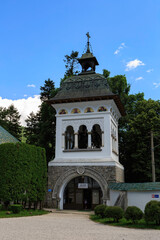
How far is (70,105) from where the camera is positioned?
77.1ft

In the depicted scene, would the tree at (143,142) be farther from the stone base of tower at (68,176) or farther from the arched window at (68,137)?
the arched window at (68,137)

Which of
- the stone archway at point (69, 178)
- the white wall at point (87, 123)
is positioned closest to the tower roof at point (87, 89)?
the white wall at point (87, 123)

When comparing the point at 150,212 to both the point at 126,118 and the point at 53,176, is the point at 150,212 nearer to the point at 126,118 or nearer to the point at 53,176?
the point at 53,176

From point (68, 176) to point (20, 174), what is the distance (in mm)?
4579

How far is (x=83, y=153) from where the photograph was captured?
2225cm

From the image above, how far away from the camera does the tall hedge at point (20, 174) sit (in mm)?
18297

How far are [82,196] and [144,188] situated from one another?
7.18m

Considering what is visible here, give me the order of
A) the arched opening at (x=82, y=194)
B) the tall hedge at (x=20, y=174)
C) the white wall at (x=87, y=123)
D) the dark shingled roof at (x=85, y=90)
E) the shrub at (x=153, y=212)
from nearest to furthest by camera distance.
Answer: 1. the shrub at (x=153, y=212)
2. the tall hedge at (x=20, y=174)
3. the white wall at (x=87, y=123)
4. the arched opening at (x=82, y=194)
5. the dark shingled roof at (x=85, y=90)

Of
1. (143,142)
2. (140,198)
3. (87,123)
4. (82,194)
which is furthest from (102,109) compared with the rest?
(140,198)

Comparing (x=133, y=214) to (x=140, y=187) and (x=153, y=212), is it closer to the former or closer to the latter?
(x=153, y=212)

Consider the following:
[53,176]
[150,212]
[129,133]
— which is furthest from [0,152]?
[129,133]

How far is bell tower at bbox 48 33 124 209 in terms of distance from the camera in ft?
70.2

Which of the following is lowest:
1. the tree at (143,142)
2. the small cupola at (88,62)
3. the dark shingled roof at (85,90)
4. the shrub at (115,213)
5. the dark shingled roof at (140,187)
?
the shrub at (115,213)

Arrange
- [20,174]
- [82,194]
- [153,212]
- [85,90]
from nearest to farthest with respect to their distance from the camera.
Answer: [153,212]
[20,174]
[82,194]
[85,90]
